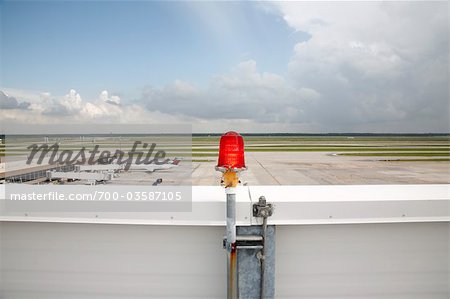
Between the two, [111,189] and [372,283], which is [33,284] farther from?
[372,283]

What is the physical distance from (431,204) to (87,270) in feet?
4.90

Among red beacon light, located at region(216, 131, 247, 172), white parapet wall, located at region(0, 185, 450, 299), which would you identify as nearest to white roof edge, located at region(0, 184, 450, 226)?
white parapet wall, located at region(0, 185, 450, 299)

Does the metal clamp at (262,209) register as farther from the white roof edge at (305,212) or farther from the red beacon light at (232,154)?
the red beacon light at (232,154)

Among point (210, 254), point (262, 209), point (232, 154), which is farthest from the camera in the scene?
point (210, 254)

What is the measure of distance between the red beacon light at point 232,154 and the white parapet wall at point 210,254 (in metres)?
0.24

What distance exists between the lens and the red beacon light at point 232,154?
100 centimetres

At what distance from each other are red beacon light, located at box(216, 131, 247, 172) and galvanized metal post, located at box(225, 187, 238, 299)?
85 mm

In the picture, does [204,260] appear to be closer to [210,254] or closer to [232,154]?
[210,254]

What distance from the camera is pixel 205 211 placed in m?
1.17

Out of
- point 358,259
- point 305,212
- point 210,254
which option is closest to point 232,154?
point 305,212

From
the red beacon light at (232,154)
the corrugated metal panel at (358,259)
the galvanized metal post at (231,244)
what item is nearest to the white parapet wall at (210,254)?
the corrugated metal panel at (358,259)

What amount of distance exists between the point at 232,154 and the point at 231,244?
340 millimetres

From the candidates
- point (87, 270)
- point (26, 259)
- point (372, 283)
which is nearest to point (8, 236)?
point (26, 259)

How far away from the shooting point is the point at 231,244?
1.07m
